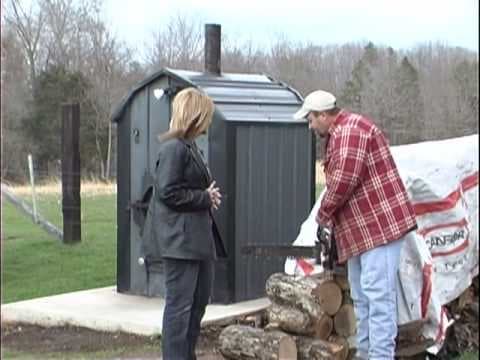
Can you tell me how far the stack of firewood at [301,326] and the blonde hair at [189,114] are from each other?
1.32 metres

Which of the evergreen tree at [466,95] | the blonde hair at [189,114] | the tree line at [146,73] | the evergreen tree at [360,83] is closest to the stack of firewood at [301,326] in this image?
the blonde hair at [189,114]

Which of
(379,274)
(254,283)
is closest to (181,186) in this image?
(379,274)

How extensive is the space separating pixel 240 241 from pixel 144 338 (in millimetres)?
1297

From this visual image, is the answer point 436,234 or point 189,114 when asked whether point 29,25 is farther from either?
point 436,234

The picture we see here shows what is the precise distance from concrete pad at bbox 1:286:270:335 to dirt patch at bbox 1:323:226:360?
5 cm

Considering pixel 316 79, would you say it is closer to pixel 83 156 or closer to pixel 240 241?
pixel 240 241

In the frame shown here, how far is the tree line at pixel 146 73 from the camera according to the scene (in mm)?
5461

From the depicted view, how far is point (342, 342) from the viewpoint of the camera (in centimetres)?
576

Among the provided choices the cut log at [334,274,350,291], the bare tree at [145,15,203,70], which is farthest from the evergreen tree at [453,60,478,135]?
the cut log at [334,274,350,291]

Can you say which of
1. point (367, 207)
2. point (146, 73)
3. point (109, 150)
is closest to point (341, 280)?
point (367, 207)

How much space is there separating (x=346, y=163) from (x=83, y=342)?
7.67ft

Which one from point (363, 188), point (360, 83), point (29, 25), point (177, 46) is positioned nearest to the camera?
point (363, 188)

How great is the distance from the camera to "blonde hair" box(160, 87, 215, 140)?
4.94m

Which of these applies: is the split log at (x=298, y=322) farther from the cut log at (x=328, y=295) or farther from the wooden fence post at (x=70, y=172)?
the wooden fence post at (x=70, y=172)
